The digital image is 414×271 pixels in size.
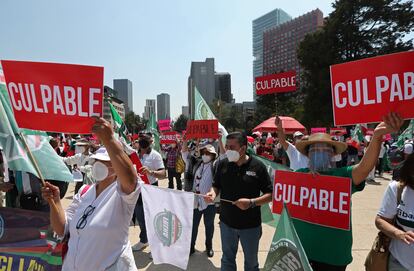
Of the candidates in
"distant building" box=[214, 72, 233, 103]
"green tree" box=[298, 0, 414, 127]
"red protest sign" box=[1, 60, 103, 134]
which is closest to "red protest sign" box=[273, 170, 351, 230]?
"red protest sign" box=[1, 60, 103, 134]

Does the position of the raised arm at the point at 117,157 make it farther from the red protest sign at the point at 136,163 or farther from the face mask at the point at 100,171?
the red protest sign at the point at 136,163

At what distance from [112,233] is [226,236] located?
1.71 metres

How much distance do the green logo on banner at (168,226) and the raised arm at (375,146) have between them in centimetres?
168

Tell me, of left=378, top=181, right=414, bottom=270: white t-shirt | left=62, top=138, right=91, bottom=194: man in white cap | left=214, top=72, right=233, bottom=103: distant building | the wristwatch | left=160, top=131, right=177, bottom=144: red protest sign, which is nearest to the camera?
left=378, top=181, right=414, bottom=270: white t-shirt

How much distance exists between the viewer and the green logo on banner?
10.8 feet

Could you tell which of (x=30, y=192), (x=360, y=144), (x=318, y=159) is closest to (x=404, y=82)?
(x=318, y=159)

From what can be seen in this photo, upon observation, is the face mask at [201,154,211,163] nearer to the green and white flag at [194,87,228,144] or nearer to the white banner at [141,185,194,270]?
the green and white flag at [194,87,228,144]

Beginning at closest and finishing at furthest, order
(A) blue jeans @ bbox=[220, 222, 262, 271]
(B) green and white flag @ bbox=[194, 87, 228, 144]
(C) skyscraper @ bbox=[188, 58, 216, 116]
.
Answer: (A) blue jeans @ bbox=[220, 222, 262, 271] → (B) green and white flag @ bbox=[194, 87, 228, 144] → (C) skyscraper @ bbox=[188, 58, 216, 116]

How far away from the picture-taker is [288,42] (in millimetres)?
77000

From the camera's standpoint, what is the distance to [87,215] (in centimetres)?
244

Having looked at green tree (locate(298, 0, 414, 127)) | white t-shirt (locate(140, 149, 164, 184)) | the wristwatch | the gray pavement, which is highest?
green tree (locate(298, 0, 414, 127))

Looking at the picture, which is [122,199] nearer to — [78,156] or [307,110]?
[78,156]

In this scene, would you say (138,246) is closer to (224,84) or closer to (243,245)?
(243,245)

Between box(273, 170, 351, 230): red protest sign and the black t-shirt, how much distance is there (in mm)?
325
